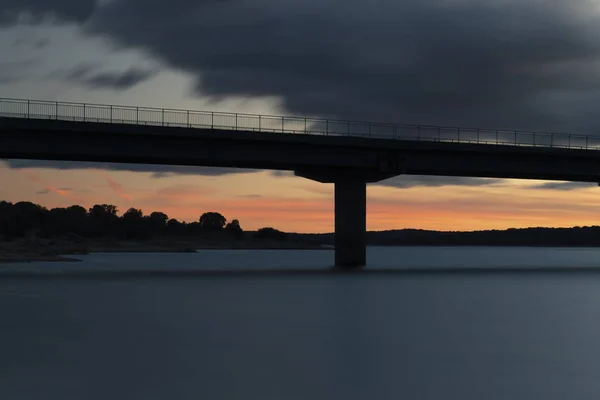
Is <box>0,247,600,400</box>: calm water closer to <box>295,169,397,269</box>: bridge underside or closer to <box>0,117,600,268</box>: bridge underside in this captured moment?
<box>0,117,600,268</box>: bridge underside

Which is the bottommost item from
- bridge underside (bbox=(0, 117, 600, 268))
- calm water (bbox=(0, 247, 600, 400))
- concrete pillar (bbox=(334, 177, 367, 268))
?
calm water (bbox=(0, 247, 600, 400))

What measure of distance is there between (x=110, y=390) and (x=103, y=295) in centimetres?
3362

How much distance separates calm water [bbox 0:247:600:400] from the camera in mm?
22172

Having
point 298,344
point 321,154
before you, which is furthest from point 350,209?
point 298,344

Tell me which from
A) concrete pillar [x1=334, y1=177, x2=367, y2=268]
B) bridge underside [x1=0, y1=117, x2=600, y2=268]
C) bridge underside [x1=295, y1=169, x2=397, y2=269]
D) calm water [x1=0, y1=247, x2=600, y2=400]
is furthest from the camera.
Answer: concrete pillar [x1=334, y1=177, x2=367, y2=268]

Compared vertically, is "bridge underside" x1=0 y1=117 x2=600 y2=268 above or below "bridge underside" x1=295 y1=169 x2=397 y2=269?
above

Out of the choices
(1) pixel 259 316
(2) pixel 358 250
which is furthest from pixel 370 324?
(2) pixel 358 250

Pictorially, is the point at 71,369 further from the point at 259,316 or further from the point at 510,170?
the point at 510,170

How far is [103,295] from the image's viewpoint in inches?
2127

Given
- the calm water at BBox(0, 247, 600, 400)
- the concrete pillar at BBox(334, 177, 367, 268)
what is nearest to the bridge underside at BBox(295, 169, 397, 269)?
A: the concrete pillar at BBox(334, 177, 367, 268)

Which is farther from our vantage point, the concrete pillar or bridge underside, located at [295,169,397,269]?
the concrete pillar

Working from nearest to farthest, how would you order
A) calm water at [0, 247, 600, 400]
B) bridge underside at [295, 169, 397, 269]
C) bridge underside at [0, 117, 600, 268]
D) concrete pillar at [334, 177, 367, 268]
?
calm water at [0, 247, 600, 400] → bridge underside at [0, 117, 600, 268] → bridge underside at [295, 169, 397, 269] → concrete pillar at [334, 177, 367, 268]

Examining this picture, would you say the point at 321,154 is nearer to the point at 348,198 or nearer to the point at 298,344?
the point at 348,198

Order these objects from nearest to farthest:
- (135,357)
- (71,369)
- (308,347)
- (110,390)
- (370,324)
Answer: (110,390) → (71,369) → (135,357) → (308,347) → (370,324)
